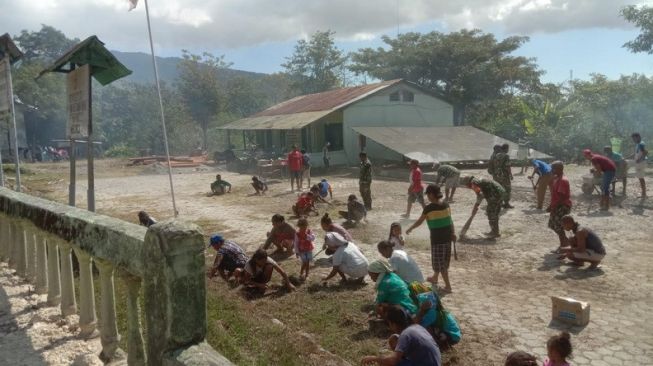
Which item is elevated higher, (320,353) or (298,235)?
(298,235)

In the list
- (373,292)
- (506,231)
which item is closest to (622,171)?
(506,231)

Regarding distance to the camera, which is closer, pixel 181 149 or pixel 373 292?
pixel 373 292

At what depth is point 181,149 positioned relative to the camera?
40.8 m

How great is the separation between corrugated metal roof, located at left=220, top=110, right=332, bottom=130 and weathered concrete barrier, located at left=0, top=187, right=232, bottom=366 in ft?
59.4

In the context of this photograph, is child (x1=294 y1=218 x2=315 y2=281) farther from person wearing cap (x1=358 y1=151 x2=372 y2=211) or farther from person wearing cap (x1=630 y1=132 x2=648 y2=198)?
person wearing cap (x1=630 y1=132 x2=648 y2=198)

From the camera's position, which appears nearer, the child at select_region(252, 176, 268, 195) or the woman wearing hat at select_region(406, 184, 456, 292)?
the woman wearing hat at select_region(406, 184, 456, 292)

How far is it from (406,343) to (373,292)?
9.03ft

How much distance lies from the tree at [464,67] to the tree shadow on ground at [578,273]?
23.1 m

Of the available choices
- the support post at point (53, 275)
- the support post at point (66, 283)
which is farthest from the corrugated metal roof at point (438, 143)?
the support post at point (66, 283)

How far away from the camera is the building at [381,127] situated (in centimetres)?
2030

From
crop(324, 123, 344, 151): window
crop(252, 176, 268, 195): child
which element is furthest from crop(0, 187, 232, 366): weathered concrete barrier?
crop(324, 123, 344, 151): window

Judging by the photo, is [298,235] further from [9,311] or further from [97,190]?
[97,190]

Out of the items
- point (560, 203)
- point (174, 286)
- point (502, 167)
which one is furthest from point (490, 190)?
point (174, 286)

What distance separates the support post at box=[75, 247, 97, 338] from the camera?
2955mm
